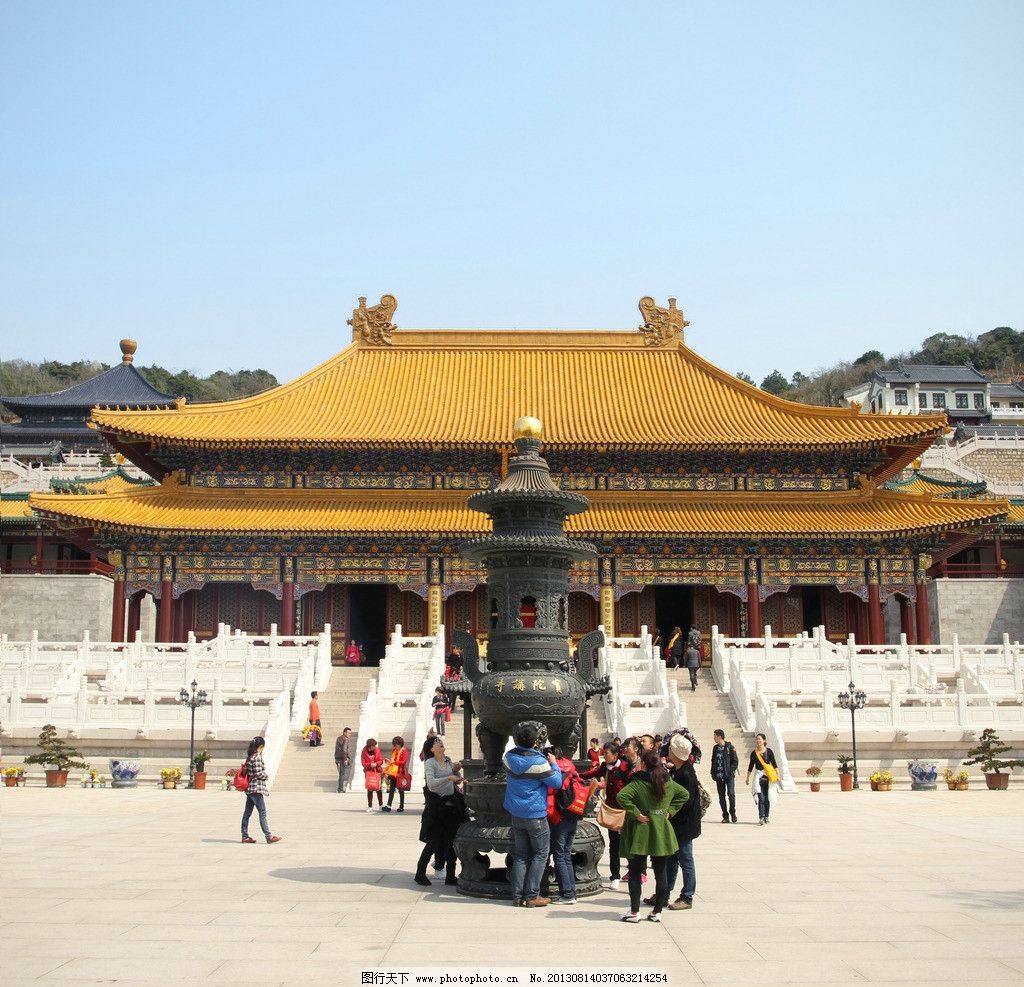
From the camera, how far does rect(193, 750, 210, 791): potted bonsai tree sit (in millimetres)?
21109

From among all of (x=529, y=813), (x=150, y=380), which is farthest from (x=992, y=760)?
(x=150, y=380)

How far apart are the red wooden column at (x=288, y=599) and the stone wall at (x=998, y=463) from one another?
45815 mm

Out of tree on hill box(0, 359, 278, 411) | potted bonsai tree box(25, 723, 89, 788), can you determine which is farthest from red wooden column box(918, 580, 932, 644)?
tree on hill box(0, 359, 278, 411)

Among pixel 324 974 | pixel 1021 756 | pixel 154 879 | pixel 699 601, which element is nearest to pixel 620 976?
pixel 324 974

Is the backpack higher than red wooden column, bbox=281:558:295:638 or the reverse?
the reverse

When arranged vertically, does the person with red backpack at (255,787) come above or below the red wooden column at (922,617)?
below

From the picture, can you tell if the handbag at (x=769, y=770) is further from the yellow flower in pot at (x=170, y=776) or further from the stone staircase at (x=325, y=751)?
the yellow flower in pot at (x=170, y=776)

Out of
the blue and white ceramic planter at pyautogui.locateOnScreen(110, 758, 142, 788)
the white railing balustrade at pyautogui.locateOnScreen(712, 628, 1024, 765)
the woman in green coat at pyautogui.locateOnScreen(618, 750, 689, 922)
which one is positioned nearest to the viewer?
the woman in green coat at pyautogui.locateOnScreen(618, 750, 689, 922)

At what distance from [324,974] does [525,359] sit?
3639 centimetres

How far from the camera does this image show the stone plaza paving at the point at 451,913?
770cm

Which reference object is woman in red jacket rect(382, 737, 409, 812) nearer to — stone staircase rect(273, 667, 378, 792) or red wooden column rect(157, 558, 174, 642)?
stone staircase rect(273, 667, 378, 792)

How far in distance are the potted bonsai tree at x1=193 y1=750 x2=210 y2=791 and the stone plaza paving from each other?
5.49m

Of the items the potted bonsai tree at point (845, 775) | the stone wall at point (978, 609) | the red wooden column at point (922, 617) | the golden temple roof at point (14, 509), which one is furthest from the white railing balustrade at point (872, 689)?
the golden temple roof at point (14, 509)

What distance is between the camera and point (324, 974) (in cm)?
747
